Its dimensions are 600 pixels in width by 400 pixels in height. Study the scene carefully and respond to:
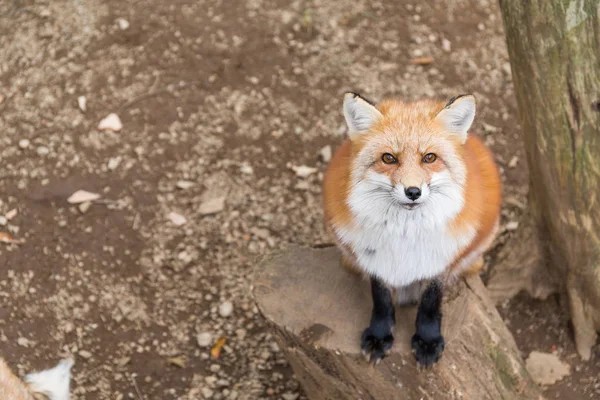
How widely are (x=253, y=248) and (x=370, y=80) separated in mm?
1548

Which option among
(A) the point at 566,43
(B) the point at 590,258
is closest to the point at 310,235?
(B) the point at 590,258

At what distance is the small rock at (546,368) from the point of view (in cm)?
336

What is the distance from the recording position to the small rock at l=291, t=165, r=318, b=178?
435 cm

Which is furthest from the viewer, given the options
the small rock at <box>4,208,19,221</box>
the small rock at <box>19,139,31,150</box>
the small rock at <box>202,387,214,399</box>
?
the small rock at <box>19,139,31,150</box>

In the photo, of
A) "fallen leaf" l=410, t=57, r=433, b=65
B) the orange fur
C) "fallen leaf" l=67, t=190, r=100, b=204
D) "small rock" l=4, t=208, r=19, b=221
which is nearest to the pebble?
"fallen leaf" l=67, t=190, r=100, b=204

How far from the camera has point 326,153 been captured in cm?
Answer: 444

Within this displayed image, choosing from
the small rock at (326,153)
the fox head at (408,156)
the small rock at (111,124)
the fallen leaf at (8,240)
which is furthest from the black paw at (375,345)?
the small rock at (111,124)

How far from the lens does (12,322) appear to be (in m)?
3.53

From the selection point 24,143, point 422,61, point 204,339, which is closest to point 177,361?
point 204,339

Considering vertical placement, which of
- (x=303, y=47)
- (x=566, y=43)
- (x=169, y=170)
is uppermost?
(x=566, y=43)

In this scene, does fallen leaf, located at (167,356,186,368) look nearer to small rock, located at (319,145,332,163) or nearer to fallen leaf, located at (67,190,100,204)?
fallen leaf, located at (67,190,100,204)

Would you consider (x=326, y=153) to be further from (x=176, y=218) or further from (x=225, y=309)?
(x=225, y=309)

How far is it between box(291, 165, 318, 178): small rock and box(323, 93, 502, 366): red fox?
1.63m

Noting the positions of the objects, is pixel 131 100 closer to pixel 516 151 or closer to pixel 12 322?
pixel 12 322
